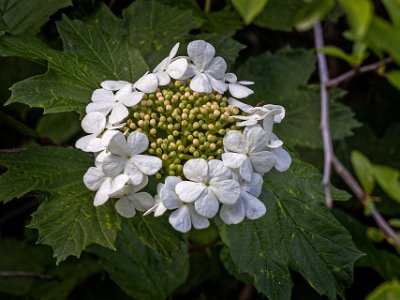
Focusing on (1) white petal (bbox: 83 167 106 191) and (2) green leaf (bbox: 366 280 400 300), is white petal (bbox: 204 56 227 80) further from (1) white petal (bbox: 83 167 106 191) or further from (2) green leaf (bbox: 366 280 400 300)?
(2) green leaf (bbox: 366 280 400 300)

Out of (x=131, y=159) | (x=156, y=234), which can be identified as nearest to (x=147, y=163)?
(x=131, y=159)

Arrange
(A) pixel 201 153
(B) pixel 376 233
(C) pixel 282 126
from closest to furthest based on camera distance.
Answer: (B) pixel 376 233, (A) pixel 201 153, (C) pixel 282 126

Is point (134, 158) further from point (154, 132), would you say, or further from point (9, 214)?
point (9, 214)

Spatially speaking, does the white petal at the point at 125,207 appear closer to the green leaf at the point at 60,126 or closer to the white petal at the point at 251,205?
the white petal at the point at 251,205

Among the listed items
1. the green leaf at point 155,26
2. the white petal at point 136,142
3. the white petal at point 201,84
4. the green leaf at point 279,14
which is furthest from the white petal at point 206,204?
the green leaf at point 279,14

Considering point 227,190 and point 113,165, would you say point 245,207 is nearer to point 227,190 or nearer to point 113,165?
point 227,190

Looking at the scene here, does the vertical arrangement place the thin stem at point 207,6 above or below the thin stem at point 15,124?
below

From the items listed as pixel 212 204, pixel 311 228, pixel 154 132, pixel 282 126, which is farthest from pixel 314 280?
pixel 282 126
